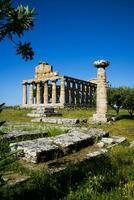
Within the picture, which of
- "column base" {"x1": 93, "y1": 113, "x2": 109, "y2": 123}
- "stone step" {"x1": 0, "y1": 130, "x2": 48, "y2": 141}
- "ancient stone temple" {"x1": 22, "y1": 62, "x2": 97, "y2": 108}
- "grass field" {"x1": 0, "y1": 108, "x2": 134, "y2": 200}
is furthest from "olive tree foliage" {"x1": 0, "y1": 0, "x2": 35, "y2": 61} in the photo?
"ancient stone temple" {"x1": 22, "y1": 62, "x2": 97, "y2": 108}

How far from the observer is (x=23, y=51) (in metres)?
7.11

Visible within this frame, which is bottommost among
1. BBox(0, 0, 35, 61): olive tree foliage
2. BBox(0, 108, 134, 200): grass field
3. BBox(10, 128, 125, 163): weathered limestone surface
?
BBox(0, 108, 134, 200): grass field

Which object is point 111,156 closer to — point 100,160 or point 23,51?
point 100,160

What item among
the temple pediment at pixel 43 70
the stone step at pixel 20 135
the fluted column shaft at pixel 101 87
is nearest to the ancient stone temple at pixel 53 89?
the temple pediment at pixel 43 70

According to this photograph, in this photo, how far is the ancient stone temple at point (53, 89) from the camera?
281 ft

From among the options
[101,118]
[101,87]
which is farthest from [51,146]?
[101,87]

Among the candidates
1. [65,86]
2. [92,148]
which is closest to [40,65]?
[65,86]

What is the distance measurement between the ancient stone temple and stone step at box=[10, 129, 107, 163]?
214 feet

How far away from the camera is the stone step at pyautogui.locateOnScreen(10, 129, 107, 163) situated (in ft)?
41.8

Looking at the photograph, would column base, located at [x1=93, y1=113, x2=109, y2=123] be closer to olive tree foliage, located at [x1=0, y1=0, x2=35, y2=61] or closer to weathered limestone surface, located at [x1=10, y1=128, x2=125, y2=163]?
weathered limestone surface, located at [x1=10, y1=128, x2=125, y2=163]

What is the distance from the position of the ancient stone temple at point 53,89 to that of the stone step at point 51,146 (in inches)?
2565

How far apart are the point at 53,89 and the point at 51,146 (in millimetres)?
72407

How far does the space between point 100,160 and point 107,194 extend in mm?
4072

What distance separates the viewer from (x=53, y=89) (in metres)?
86.1
